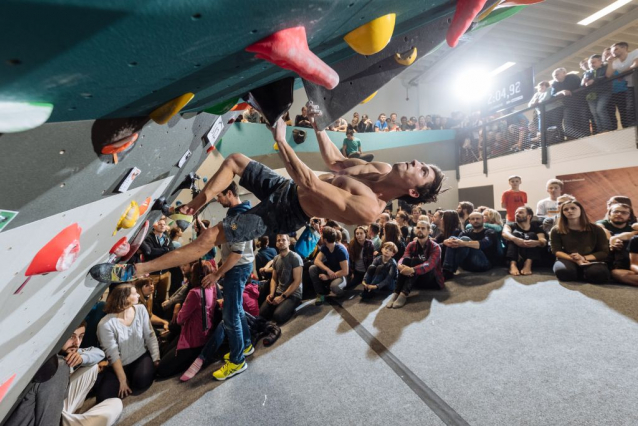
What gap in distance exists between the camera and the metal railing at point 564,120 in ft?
15.8

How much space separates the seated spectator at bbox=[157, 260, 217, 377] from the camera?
9.61 ft

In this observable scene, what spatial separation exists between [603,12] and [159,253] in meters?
11.2

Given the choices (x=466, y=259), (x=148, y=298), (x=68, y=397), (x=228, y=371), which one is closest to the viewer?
(x=68, y=397)

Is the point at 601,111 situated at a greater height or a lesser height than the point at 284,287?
greater

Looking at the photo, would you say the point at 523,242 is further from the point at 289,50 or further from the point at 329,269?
the point at 289,50

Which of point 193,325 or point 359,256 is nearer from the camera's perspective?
point 193,325

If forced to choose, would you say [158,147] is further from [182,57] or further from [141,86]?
[182,57]

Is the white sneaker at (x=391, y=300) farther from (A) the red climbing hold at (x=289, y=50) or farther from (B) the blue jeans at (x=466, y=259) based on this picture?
(A) the red climbing hold at (x=289, y=50)

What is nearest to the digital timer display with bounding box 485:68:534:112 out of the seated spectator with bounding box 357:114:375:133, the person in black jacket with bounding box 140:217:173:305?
the seated spectator with bounding box 357:114:375:133

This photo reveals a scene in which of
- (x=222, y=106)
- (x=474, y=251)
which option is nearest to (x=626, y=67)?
(x=474, y=251)

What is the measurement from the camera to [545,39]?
8.61 metres

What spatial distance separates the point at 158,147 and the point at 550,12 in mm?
10146

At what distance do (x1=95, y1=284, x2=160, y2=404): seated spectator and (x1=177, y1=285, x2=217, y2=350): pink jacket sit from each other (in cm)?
31

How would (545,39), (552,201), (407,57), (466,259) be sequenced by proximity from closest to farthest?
(407,57)
(466,259)
(552,201)
(545,39)
